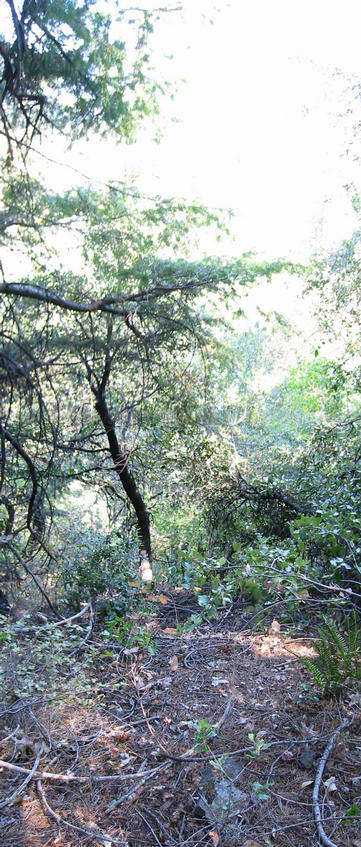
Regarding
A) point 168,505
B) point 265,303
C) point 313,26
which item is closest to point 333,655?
point 265,303

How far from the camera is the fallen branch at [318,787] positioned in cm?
213

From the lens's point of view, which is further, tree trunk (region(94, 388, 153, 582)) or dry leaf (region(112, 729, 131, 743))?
tree trunk (region(94, 388, 153, 582))

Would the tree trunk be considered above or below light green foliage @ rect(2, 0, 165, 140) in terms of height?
below

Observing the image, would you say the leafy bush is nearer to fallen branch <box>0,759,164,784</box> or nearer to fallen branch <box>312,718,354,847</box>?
fallen branch <box>0,759,164,784</box>

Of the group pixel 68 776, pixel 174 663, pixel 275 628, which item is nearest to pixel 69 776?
pixel 68 776

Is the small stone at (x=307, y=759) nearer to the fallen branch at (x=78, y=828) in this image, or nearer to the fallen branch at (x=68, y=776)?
the fallen branch at (x=68, y=776)

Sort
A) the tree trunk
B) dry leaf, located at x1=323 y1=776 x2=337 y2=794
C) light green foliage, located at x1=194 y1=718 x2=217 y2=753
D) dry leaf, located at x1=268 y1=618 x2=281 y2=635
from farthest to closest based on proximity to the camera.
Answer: the tree trunk, dry leaf, located at x1=268 y1=618 x2=281 y2=635, light green foliage, located at x1=194 y1=718 x2=217 y2=753, dry leaf, located at x1=323 y1=776 x2=337 y2=794

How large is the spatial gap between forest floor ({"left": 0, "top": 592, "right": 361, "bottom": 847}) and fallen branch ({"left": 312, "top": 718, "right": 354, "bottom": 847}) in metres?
0.01

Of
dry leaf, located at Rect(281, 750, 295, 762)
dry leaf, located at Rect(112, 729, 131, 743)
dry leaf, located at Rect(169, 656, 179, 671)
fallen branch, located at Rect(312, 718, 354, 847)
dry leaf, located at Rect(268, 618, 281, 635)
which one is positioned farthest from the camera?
dry leaf, located at Rect(268, 618, 281, 635)

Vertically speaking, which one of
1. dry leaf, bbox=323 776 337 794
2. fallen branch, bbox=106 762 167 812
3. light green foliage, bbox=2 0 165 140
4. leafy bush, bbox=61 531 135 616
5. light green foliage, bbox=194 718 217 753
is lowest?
dry leaf, bbox=323 776 337 794

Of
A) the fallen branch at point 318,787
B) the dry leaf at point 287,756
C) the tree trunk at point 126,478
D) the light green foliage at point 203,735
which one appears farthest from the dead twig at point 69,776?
the tree trunk at point 126,478

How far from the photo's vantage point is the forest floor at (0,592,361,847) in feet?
7.51

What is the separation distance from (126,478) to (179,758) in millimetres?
4343

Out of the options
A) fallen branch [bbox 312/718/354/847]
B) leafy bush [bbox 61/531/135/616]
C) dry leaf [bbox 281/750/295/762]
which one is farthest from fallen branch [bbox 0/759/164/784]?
leafy bush [bbox 61/531/135/616]
